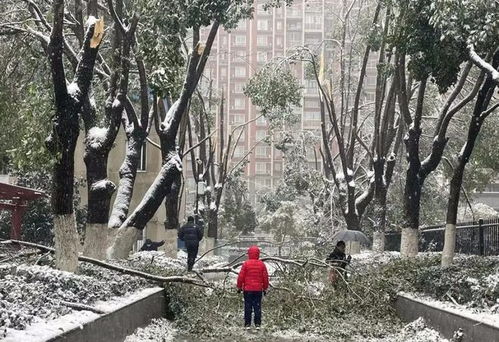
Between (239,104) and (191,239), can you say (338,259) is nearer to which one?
(191,239)

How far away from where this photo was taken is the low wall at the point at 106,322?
643 centimetres

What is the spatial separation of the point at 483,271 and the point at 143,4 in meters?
7.47

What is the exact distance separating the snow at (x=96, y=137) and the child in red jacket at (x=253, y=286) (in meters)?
3.69

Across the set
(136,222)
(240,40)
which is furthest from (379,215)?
(240,40)

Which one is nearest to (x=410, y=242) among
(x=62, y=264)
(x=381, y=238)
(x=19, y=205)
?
(x=381, y=238)

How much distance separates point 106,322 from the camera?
28.2 feet

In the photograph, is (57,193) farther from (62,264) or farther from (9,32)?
(9,32)

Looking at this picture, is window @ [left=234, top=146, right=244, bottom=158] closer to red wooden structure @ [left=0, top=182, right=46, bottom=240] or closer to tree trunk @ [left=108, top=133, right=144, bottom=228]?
Answer: red wooden structure @ [left=0, top=182, right=46, bottom=240]

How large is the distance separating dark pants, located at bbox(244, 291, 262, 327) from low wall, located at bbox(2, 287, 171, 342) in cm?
158

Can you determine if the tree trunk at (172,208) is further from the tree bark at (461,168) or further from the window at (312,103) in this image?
the window at (312,103)

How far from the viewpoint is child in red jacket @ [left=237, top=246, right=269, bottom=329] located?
12.4m

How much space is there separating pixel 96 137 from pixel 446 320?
741 centimetres

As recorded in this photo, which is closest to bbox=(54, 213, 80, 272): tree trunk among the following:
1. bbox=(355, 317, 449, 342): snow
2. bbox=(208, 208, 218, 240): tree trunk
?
bbox=(355, 317, 449, 342): snow

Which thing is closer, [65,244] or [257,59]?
[65,244]
